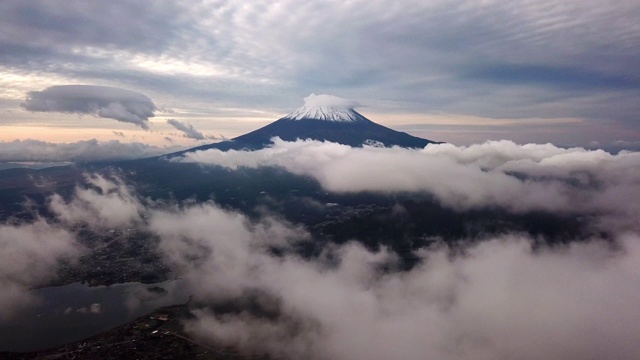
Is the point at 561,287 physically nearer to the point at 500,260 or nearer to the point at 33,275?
the point at 500,260

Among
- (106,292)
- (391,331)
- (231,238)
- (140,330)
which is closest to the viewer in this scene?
(140,330)

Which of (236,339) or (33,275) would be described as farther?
(33,275)

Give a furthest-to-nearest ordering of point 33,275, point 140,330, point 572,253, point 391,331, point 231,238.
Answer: point 231,238 → point 572,253 → point 33,275 → point 391,331 → point 140,330

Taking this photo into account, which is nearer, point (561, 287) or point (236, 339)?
point (236, 339)

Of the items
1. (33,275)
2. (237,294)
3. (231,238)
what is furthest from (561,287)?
(33,275)

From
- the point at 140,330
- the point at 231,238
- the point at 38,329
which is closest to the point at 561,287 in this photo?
the point at 140,330

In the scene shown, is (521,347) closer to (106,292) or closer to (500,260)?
(500,260)

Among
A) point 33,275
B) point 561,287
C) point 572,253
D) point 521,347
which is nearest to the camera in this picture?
point 521,347

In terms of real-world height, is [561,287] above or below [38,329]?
above

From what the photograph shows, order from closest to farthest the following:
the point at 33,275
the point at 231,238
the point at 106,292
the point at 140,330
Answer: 1. the point at 140,330
2. the point at 106,292
3. the point at 33,275
4. the point at 231,238
